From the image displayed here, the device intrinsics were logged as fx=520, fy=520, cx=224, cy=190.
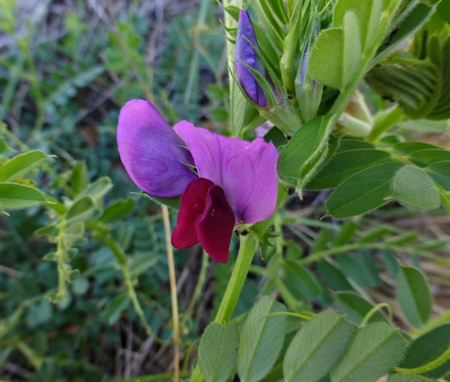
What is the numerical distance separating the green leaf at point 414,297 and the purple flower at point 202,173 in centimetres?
32

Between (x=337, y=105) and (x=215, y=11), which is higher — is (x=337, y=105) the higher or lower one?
the higher one

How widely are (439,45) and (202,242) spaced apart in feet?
1.14

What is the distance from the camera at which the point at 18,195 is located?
22.0 inches

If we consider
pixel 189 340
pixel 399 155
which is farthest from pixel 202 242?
pixel 189 340

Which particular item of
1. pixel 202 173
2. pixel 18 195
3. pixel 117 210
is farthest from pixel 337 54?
pixel 117 210

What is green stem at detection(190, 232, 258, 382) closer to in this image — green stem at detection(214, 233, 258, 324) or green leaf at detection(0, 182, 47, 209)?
green stem at detection(214, 233, 258, 324)

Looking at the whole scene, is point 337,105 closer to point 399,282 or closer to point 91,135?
point 399,282

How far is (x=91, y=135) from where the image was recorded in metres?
1.36

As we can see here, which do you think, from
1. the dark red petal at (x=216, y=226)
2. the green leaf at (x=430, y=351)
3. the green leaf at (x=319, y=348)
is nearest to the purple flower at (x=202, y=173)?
the dark red petal at (x=216, y=226)

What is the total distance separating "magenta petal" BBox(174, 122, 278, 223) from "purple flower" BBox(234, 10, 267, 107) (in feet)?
0.21

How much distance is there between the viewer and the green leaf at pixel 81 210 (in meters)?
0.70

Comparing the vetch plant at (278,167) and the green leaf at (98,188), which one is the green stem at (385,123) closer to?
the vetch plant at (278,167)

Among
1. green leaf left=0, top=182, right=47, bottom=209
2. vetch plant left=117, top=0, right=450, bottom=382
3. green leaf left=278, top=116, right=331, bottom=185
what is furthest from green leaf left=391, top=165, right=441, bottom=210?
green leaf left=0, top=182, right=47, bottom=209

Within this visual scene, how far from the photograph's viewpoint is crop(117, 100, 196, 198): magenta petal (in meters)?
0.49
